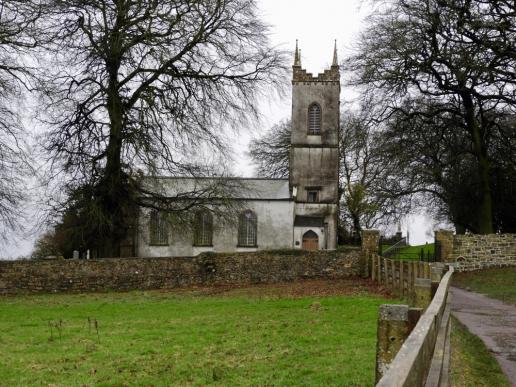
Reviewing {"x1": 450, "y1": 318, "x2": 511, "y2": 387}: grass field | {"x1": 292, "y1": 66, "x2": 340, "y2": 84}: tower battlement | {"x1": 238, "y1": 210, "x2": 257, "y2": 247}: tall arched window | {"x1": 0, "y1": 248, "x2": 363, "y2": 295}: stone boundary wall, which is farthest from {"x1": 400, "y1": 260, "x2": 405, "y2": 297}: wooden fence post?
{"x1": 292, "y1": 66, "x2": 340, "y2": 84}: tower battlement

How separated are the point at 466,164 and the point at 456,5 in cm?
1208

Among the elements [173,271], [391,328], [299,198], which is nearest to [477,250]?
[173,271]

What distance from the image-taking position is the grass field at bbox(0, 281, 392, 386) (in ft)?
31.7

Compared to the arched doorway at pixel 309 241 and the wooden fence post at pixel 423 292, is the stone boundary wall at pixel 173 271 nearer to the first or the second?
the arched doorway at pixel 309 241

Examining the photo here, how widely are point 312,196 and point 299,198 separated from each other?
1.04 m

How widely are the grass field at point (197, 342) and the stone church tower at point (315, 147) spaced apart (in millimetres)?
25198

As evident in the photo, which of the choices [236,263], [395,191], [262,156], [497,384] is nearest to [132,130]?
[236,263]

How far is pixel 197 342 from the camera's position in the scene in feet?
41.6

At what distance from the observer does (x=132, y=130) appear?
27391 mm

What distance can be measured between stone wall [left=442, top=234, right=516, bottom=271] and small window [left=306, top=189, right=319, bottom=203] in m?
16.6

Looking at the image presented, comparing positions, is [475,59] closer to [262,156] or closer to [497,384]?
Result: [497,384]

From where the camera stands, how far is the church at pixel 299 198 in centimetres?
4559

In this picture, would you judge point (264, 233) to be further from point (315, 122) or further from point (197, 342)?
point (197, 342)

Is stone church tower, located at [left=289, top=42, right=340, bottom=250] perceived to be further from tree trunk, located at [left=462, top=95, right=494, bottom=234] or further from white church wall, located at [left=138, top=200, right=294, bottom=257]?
tree trunk, located at [left=462, top=95, right=494, bottom=234]
